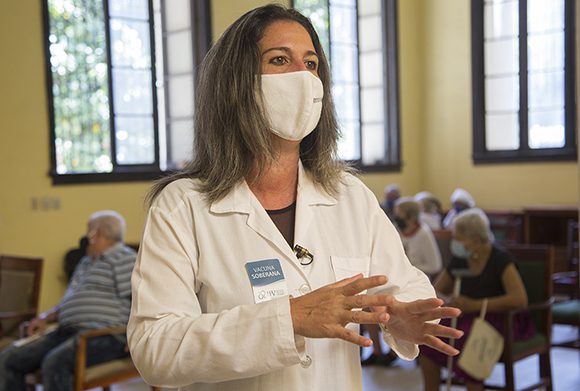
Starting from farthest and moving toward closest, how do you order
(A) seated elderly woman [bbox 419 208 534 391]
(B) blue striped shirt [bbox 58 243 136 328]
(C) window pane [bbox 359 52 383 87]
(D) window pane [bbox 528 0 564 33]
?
(C) window pane [bbox 359 52 383 87] < (D) window pane [bbox 528 0 564 33] < (A) seated elderly woman [bbox 419 208 534 391] < (B) blue striped shirt [bbox 58 243 136 328]

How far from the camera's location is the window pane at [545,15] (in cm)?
971

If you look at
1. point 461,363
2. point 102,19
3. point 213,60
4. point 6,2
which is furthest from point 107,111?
point 213,60

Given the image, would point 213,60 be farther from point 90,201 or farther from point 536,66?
point 536,66

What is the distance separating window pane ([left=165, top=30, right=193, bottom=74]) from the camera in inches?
335

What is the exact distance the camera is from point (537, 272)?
15.3 feet

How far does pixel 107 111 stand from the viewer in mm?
7914

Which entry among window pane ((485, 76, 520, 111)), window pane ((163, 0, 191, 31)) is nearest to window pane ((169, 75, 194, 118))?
window pane ((163, 0, 191, 31))

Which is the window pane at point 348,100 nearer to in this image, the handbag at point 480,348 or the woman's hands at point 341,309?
the handbag at point 480,348

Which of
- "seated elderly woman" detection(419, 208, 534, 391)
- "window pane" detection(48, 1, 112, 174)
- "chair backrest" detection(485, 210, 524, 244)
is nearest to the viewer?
"seated elderly woman" detection(419, 208, 534, 391)

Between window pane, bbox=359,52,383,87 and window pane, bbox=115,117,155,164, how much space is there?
12.1 ft

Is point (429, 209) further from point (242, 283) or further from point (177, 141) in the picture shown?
point (242, 283)

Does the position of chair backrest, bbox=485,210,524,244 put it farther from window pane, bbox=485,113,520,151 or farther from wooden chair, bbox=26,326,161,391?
wooden chair, bbox=26,326,161,391

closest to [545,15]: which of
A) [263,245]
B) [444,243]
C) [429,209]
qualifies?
[429,209]

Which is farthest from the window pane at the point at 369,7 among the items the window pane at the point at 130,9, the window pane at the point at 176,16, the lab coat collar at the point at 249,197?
the lab coat collar at the point at 249,197
